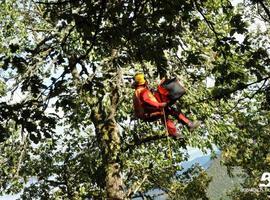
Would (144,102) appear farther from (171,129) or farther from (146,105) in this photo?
(171,129)

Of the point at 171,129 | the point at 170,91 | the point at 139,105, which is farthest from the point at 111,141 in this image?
the point at 170,91

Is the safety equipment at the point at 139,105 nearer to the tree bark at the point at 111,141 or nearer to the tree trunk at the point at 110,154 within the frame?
the tree bark at the point at 111,141

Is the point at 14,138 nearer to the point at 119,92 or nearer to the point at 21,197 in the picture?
the point at 119,92

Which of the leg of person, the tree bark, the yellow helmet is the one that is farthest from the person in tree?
the tree bark

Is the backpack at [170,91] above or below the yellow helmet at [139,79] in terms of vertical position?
below

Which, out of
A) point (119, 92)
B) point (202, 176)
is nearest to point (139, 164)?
→ point (119, 92)

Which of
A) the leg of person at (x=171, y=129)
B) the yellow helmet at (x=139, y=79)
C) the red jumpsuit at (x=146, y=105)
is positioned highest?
the yellow helmet at (x=139, y=79)

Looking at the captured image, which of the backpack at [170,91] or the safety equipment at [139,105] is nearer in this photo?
the backpack at [170,91]

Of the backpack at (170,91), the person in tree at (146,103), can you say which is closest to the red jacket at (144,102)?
the person in tree at (146,103)

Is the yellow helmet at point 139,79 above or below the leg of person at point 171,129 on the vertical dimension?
above

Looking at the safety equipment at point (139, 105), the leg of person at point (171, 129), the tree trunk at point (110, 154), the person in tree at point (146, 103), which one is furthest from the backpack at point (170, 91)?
the tree trunk at point (110, 154)

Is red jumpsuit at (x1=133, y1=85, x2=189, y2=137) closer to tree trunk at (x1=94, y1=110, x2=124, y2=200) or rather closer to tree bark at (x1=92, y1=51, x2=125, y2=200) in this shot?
tree bark at (x1=92, y1=51, x2=125, y2=200)

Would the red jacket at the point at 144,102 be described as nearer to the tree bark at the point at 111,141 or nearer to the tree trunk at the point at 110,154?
the tree bark at the point at 111,141

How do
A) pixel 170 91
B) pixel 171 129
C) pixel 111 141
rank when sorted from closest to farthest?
pixel 170 91 < pixel 171 129 < pixel 111 141
